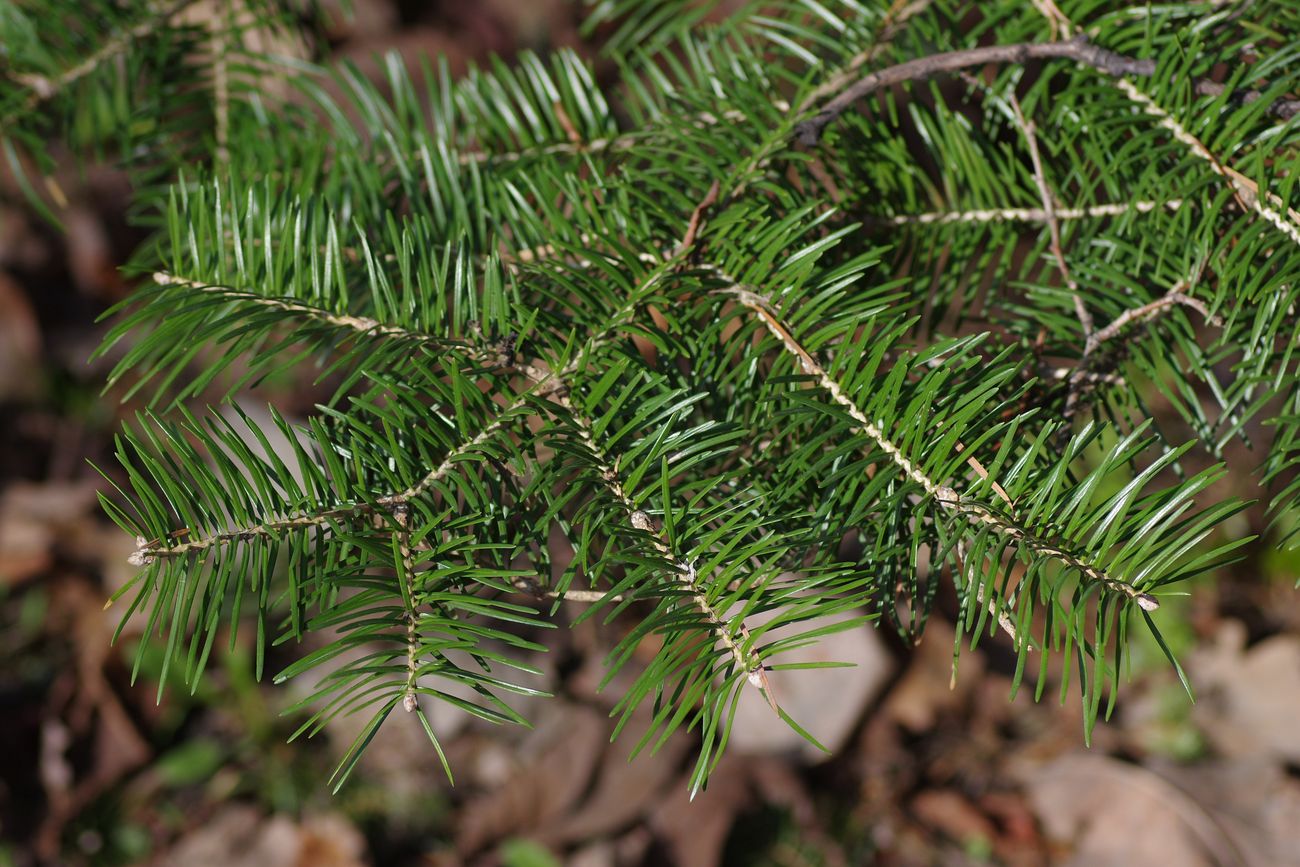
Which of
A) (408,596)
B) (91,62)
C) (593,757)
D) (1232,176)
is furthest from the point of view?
(593,757)

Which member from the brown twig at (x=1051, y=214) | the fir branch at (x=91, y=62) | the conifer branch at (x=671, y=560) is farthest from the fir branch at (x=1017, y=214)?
the fir branch at (x=91, y=62)

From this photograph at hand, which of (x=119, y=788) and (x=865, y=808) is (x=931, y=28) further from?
(x=119, y=788)

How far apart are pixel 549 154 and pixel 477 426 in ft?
0.93

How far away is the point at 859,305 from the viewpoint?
0.48m

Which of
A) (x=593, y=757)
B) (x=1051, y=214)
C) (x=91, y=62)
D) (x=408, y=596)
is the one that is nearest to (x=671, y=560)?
(x=408, y=596)

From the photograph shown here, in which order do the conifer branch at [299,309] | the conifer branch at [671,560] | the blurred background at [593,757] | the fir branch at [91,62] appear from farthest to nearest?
the blurred background at [593,757] → the fir branch at [91,62] → the conifer branch at [299,309] → the conifer branch at [671,560]

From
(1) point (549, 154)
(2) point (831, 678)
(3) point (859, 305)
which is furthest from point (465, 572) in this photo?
(2) point (831, 678)

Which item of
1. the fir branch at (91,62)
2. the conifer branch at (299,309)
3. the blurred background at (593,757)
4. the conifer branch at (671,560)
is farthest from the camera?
the blurred background at (593,757)

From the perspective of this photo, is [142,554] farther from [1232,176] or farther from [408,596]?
[1232,176]

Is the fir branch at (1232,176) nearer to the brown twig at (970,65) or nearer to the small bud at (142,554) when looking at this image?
the brown twig at (970,65)

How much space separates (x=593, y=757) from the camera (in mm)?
1647

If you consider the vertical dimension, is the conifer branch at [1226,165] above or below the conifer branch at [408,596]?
above

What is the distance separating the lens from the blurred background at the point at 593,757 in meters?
1.59

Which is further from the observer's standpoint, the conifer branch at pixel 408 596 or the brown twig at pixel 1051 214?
the brown twig at pixel 1051 214
